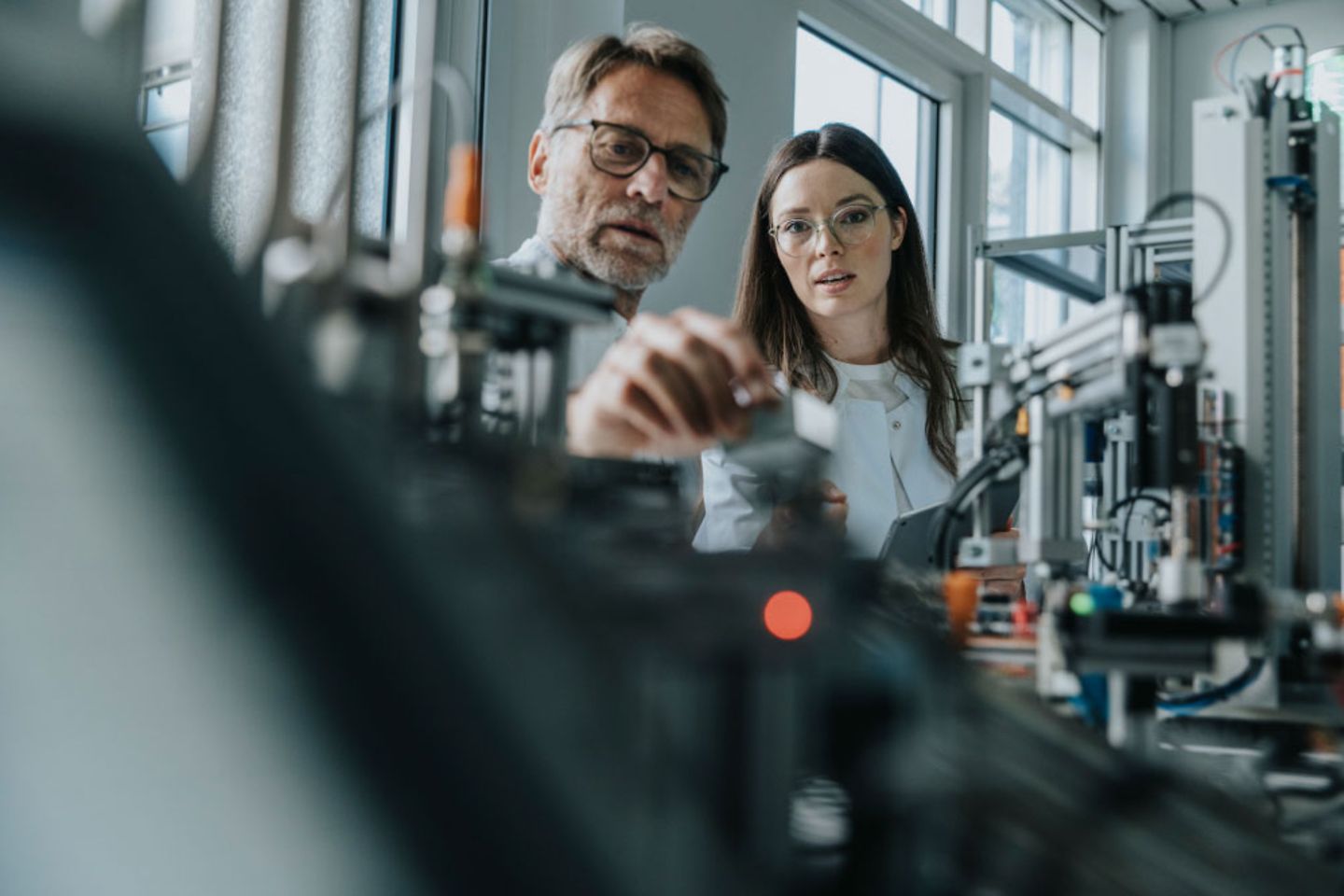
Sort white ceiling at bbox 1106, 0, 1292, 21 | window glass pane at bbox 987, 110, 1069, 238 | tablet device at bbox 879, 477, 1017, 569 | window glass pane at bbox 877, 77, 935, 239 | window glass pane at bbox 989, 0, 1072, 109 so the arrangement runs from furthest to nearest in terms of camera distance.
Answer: white ceiling at bbox 1106, 0, 1292, 21, window glass pane at bbox 989, 0, 1072, 109, window glass pane at bbox 987, 110, 1069, 238, window glass pane at bbox 877, 77, 935, 239, tablet device at bbox 879, 477, 1017, 569

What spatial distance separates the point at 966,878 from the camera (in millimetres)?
628

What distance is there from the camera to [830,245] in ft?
6.84

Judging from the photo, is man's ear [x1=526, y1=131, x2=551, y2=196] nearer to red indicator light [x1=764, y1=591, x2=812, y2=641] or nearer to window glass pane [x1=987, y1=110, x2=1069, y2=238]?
red indicator light [x1=764, y1=591, x2=812, y2=641]

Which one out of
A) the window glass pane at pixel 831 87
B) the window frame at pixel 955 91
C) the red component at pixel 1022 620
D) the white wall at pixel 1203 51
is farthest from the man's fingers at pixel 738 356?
the white wall at pixel 1203 51

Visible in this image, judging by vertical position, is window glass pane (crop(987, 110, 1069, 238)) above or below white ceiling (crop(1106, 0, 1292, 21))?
below

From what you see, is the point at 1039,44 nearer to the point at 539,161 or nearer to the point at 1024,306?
the point at 1024,306

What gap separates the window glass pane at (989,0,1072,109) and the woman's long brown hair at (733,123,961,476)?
288 centimetres

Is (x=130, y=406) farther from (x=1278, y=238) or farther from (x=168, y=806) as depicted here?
(x=1278, y=238)

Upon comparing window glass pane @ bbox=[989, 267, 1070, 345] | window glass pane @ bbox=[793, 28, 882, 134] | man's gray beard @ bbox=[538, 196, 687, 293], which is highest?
window glass pane @ bbox=[793, 28, 882, 134]

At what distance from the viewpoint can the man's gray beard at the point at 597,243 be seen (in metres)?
1.77

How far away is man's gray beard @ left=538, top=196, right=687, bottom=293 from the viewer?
1771 millimetres

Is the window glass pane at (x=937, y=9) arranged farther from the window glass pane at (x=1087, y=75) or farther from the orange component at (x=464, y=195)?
the orange component at (x=464, y=195)

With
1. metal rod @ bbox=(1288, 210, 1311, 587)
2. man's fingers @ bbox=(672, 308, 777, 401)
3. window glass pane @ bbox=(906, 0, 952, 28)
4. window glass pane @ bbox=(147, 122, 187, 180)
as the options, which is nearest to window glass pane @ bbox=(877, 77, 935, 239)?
window glass pane @ bbox=(906, 0, 952, 28)

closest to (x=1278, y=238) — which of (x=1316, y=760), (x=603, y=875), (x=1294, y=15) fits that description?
(x=1316, y=760)
